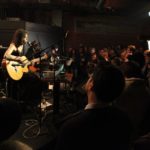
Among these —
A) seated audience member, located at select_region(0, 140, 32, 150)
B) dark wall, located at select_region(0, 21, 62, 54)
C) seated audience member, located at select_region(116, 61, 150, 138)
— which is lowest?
seated audience member, located at select_region(116, 61, 150, 138)

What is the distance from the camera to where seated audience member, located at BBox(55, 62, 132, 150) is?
5.89 ft

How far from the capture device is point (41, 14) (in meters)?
16.8

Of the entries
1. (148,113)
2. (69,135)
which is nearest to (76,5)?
(148,113)

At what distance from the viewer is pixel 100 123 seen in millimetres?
1842

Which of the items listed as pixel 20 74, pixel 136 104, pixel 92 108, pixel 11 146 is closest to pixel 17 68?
pixel 20 74

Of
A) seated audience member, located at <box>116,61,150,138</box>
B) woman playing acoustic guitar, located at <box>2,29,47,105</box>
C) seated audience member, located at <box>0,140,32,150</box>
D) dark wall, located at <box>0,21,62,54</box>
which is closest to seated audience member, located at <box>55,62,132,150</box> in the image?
seated audience member, located at <box>0,140,32,150</box>

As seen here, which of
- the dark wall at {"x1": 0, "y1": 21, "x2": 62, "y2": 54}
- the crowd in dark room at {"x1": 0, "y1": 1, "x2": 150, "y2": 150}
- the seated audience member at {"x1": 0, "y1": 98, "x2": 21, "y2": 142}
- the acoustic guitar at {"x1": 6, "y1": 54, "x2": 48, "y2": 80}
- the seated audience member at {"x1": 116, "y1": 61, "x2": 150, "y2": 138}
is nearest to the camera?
the seated audience member at {"x1": 0, "y1": 98, "x2": 21, "y2": 142}

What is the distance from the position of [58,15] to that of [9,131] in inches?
628

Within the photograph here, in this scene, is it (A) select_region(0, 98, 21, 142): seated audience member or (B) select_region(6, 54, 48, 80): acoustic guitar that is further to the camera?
(B) select_region(6, 54, 48, 80): acoustic guitar

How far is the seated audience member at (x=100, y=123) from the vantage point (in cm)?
179

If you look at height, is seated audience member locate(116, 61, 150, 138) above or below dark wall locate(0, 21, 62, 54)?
below

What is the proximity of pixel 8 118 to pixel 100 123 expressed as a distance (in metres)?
0.70

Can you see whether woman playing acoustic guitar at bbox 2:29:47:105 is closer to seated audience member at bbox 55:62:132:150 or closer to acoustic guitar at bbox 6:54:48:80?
acoustic guitar at bbox 6:54:48:80

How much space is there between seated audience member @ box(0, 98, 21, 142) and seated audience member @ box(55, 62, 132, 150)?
499 millimetres
